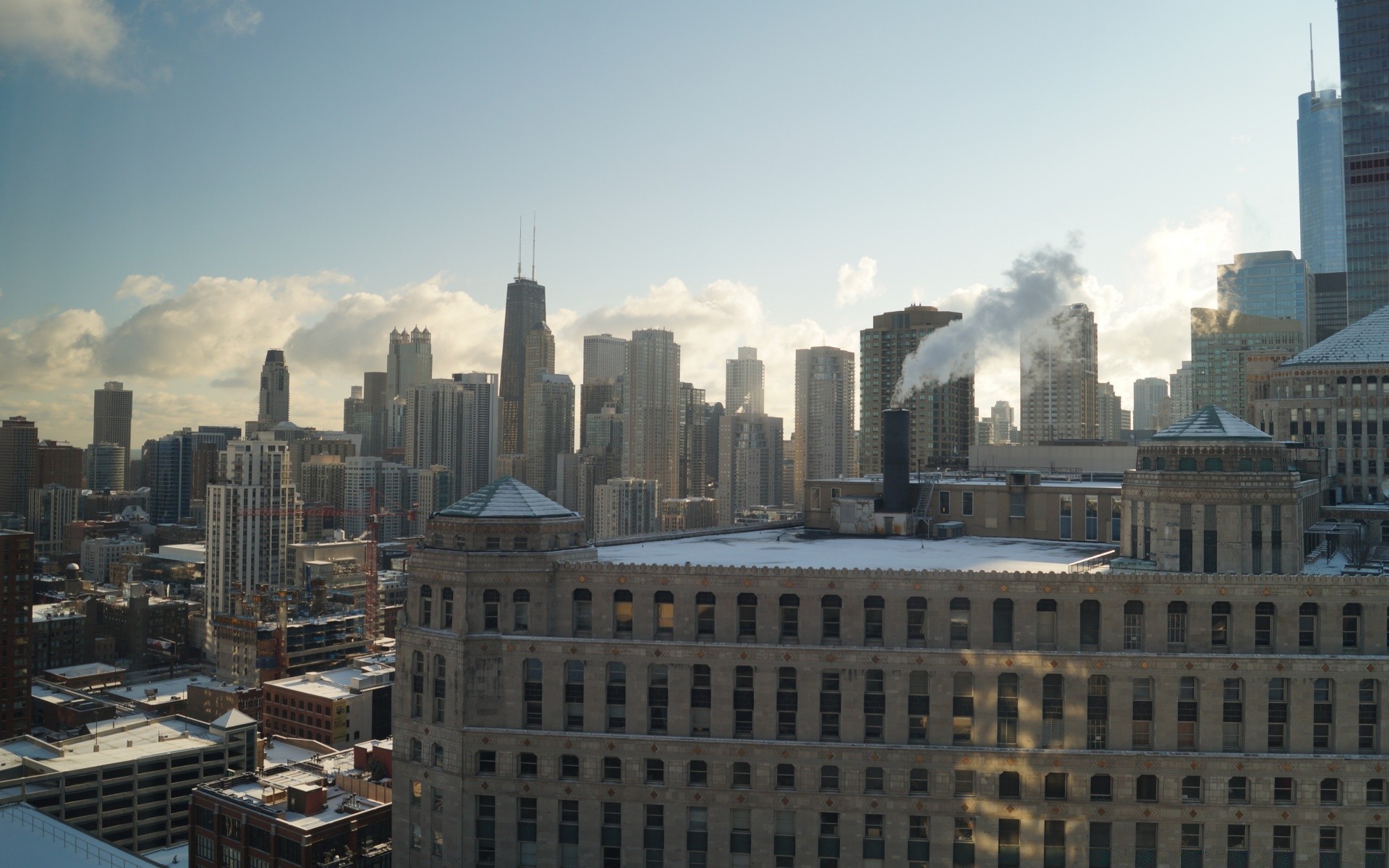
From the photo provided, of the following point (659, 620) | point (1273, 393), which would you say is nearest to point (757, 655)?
point (659, 620)

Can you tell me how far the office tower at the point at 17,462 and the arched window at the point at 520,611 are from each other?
44.9 m

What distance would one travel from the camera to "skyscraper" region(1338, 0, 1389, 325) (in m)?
152

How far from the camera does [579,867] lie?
187 ft

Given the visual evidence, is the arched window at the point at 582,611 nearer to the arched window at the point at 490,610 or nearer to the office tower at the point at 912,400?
the arched window at the point at 490,610

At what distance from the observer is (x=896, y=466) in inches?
3177

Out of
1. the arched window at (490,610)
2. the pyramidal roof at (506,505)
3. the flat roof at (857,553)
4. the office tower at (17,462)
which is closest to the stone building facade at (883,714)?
the arched window at (490,610)

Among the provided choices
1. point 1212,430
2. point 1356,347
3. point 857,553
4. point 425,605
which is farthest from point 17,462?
point 1356,347

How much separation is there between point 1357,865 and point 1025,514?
31.0 metres

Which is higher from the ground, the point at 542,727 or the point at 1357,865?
the point at 542,727

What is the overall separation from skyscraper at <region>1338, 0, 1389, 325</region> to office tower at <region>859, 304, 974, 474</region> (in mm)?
61145

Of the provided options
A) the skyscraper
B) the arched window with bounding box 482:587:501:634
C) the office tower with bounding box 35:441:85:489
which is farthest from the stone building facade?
the skyscraper

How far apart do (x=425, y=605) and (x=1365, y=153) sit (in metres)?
161

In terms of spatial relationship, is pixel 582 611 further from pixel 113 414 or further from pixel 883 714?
pixel 113 414

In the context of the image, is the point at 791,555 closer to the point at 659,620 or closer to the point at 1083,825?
the point at 659,620
